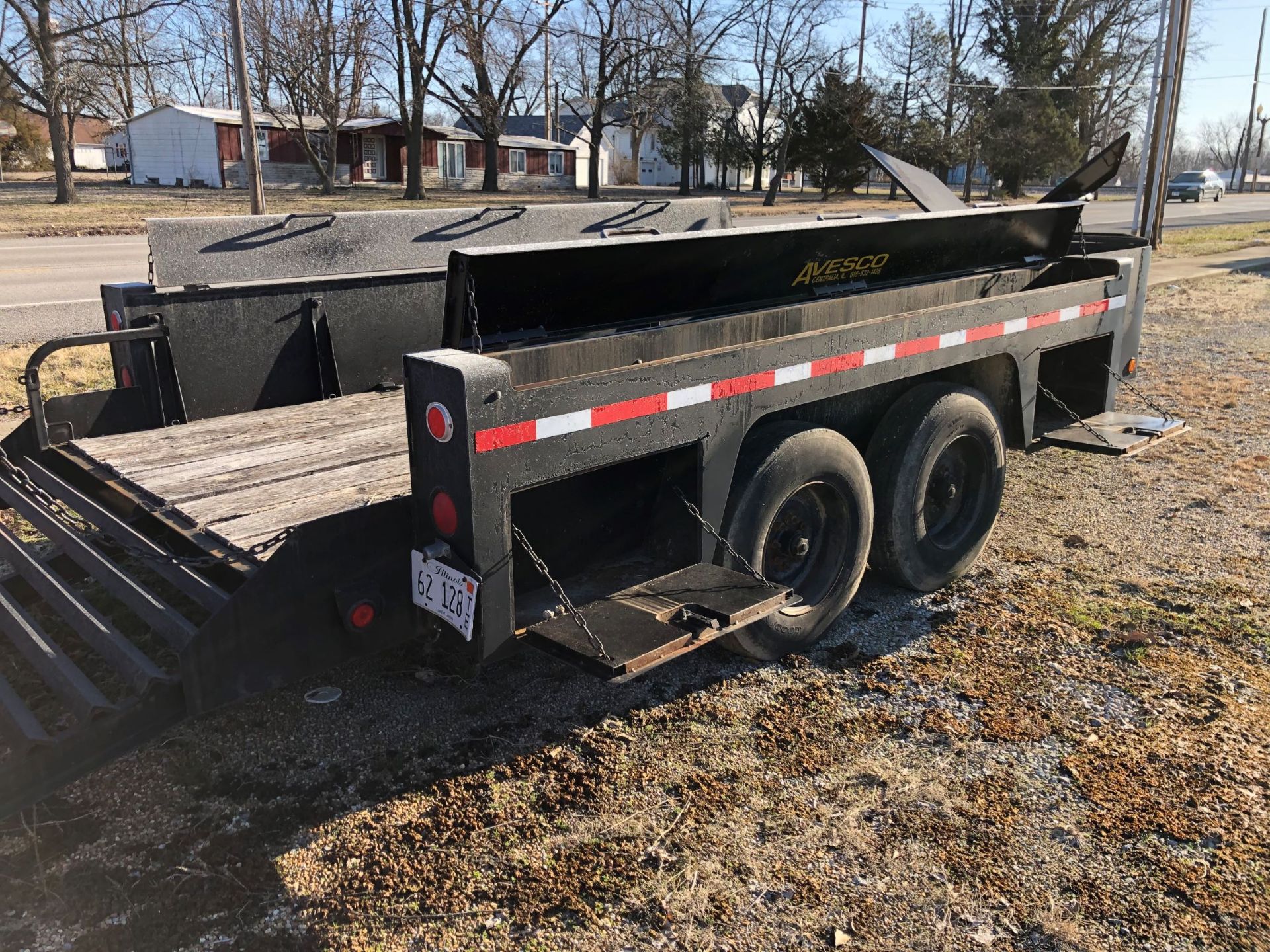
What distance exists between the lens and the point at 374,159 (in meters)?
45.0

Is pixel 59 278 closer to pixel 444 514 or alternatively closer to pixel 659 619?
pixel 444 514

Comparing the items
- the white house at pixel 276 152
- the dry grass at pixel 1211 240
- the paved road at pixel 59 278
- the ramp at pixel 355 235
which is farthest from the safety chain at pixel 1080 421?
the white house at pixel 276 152

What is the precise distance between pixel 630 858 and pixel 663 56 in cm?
3819

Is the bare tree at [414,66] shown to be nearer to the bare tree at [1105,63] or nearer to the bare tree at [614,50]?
the bare tree at [614,50]

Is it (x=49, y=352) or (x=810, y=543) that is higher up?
(x=49, y=352)

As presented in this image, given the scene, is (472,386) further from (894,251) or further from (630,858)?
(894,251)

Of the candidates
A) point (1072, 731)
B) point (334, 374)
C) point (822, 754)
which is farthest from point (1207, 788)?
point (334, 374)

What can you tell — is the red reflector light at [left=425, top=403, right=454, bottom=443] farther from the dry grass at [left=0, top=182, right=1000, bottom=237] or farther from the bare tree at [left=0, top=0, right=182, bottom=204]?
the bare tree at [left=0, top=0, right=182, bottom=204]

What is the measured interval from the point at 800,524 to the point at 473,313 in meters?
1.57

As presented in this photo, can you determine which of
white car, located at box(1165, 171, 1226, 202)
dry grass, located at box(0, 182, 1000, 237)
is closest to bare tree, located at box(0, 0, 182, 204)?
dry grass, located at box(0, 182, 1000, 237)

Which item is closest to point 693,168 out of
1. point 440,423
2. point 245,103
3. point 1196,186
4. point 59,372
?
point 1196,186

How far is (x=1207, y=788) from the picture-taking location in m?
3.15

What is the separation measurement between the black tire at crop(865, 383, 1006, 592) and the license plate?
81.4 inches

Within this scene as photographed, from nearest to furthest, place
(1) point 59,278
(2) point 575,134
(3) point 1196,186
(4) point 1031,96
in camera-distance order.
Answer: (1) point 59,278
(4) point 1031,96
(3) point 1196,186
(2) point 575,134
